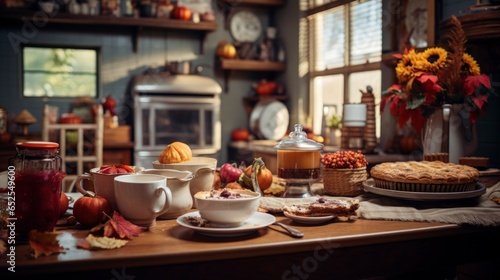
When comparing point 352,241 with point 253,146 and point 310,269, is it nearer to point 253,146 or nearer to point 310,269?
point 310,269

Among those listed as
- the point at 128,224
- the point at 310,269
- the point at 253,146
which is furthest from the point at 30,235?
the point at 253,146

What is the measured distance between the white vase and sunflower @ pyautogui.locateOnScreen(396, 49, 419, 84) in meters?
0.19

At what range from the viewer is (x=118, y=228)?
120 centimetres

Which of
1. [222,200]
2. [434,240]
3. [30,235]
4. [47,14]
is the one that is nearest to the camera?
[30,235]

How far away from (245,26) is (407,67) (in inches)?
137

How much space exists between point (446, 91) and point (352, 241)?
106cm

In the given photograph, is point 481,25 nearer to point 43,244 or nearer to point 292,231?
point 292,231

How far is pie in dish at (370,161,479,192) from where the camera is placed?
1546 mm

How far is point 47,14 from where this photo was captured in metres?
4.36

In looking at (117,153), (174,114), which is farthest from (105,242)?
(174,114)

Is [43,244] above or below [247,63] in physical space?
below

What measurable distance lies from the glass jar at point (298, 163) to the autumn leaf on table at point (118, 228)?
0.61 metres

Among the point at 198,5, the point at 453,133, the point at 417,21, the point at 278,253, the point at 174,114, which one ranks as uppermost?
the point at 198,5

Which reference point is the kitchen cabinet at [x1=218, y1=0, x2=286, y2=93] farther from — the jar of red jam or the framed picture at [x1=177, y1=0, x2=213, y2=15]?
the jar of red jam
